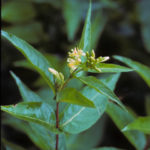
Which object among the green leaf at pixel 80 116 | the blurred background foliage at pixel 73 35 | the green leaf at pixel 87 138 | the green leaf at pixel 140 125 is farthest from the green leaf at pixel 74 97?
the blurred background foliage at pixel 73 35

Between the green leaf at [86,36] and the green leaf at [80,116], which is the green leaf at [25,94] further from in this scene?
the green leaf at [86,36]

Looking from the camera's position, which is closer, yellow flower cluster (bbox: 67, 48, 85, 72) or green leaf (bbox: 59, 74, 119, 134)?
yellow flower cluster (bbox: 67, 48, 85, 72)

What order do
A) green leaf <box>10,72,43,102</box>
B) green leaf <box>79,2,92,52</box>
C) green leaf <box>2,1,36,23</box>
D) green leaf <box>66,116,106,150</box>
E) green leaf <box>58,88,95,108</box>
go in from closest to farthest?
green leaf <box>58,88,95,108</box> → green leaf <box>79,2,92,52</box> → green leaf <box>10,72,43,102</box> → green leaf <box>66,116,106,150</box> → green leaf <box>2,1,36,23</box>

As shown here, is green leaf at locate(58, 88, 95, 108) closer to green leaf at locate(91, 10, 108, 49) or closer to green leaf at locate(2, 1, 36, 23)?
green leaf at locate(91, 10, 108, 49)

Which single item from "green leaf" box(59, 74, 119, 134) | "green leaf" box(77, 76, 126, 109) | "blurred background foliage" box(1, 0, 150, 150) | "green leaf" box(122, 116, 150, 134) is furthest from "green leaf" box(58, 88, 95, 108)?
"blurred background foliage" box(1, 0, 150, 150)

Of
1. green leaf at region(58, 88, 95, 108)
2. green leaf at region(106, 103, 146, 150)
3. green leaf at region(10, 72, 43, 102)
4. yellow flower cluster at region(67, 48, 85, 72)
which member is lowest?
green leaf at region(106, 103, 146, 150)

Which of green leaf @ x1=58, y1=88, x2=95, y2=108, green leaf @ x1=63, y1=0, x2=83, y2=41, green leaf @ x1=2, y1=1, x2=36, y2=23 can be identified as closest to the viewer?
green leaf @ x1=58, y1=88, x2=95, y2=108

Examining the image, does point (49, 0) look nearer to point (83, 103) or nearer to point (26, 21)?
point (26, 21)

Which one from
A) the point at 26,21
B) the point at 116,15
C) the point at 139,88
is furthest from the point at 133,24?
the point at 26,21

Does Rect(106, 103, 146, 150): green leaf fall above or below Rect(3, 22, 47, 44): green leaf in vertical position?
below
